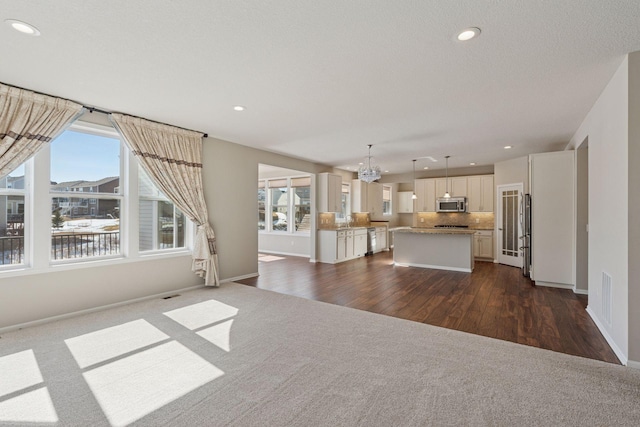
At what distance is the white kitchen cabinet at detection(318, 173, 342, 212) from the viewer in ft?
26.3

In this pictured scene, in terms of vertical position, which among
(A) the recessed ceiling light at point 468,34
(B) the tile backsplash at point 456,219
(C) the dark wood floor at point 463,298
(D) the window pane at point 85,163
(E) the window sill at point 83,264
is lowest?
(C) the dark wood floor at point 463,298

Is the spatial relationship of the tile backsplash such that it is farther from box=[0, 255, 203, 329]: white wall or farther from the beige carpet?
box=[0, 255, 203, 329]: white wall

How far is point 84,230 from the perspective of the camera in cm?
402

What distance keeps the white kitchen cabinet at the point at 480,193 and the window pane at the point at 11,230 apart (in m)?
9.21

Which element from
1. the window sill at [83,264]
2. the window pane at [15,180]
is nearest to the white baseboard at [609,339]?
the window sill at [83,264]

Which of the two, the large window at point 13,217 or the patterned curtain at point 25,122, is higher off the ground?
the patterned curtain at point 25,122

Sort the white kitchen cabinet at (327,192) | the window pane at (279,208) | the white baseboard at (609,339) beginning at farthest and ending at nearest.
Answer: the window pane at (279,208) < the white kitchen cabinet at (327,192) < the white baseboard at (609,339)

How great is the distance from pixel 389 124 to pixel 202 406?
13.6ft

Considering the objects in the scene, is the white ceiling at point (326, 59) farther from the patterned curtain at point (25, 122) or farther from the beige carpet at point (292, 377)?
the beige carpet at point (292, 377)

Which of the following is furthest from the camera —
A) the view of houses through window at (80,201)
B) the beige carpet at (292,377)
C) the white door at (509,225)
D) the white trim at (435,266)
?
the white door at (509,225)

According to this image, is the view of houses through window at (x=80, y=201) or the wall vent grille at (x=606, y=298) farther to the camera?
the view of houses through window at (x=80, y=201)

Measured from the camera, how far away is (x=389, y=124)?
15.1ft

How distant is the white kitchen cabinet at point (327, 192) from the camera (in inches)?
316

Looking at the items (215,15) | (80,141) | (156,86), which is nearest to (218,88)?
(156,86)
